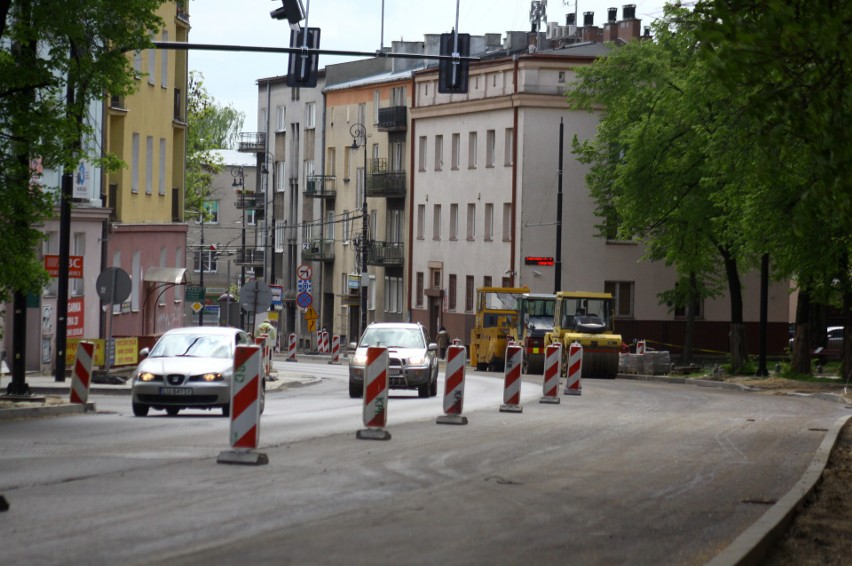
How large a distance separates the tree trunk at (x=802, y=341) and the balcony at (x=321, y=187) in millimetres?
48397

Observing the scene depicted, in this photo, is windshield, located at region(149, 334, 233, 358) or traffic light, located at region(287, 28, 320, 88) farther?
windshield, located at region(149, 334, 233, 358)

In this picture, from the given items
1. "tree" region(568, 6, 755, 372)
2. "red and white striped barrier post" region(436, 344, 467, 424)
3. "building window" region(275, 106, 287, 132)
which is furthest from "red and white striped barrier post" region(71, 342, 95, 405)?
"building window" region(275, 106, 287, 132)

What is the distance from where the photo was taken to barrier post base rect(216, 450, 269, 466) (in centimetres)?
1620

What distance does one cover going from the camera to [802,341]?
48844 millimetres

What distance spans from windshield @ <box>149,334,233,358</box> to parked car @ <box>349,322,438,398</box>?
7342mm

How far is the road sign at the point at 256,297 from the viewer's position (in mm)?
44219

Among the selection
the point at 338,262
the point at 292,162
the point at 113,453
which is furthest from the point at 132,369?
the point at 292,162

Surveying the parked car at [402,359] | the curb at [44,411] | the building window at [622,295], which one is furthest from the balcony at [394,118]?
the curb at [44,411]

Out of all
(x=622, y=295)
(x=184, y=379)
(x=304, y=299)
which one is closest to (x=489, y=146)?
(x=622, y=295)

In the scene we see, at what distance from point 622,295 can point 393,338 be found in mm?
40813

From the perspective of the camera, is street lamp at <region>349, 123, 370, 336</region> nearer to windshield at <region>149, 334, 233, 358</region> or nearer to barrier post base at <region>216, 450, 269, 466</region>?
windshield at <region>149, 334, 233, 358</region>

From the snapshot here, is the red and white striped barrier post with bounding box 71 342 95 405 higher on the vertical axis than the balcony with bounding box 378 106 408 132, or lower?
lower

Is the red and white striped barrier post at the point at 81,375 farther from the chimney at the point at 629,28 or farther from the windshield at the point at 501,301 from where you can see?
the chimney at the point at 629,28

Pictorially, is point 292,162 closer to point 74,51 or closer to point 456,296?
point 456,296
